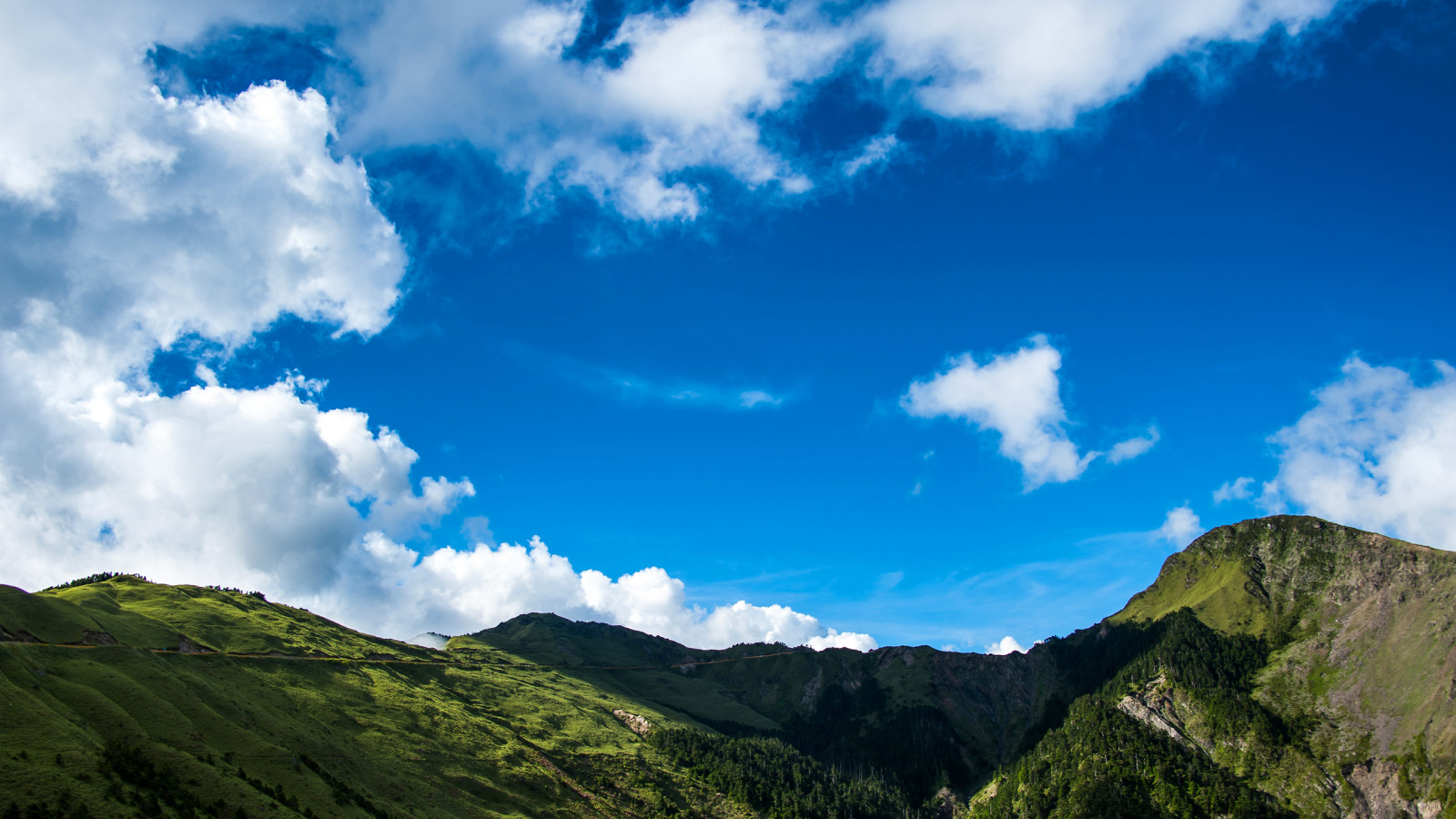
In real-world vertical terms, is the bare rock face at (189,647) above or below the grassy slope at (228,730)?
above

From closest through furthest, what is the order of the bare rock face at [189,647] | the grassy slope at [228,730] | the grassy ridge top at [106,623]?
the grassy slope at [228,730], the grassy ridge top at [106,623], the bare rock face at [189,647]

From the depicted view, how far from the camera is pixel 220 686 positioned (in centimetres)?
14175

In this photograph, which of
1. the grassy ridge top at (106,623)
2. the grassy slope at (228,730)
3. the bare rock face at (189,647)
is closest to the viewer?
the grassy slope at (228,730)

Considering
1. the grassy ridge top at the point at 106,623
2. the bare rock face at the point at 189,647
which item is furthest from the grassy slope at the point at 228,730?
the bare rock face at the point at 189,647

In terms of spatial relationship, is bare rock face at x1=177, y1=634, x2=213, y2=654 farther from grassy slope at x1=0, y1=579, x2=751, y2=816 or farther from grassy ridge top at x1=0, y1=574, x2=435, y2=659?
grassy slope at x1=0, y1=579, x2=751, y2=816

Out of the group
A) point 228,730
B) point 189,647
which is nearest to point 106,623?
point 189,647

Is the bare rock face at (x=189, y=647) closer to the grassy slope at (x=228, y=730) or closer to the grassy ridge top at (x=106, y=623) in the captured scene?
the grassy ridge top at (x=106, y=623)

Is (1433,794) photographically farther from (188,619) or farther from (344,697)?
(188,619)

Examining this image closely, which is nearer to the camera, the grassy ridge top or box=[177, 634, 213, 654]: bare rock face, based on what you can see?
the grassy ridge top

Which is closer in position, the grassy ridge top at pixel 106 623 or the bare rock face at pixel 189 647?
the grassy ridge top at pixel 106 623

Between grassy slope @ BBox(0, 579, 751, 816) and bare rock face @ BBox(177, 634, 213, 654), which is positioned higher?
bare rock face @ BBox(177, 634, 213, 654)

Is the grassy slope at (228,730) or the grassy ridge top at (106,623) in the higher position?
the grassy ridge top at (106,623)

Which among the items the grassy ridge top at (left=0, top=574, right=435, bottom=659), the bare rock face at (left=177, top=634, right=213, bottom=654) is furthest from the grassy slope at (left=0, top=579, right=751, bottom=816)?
the bare rock face at (left=177, top=634, right=213, bottom=654)

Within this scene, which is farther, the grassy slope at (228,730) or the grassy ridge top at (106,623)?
the grassy ridge top at (106,623)
